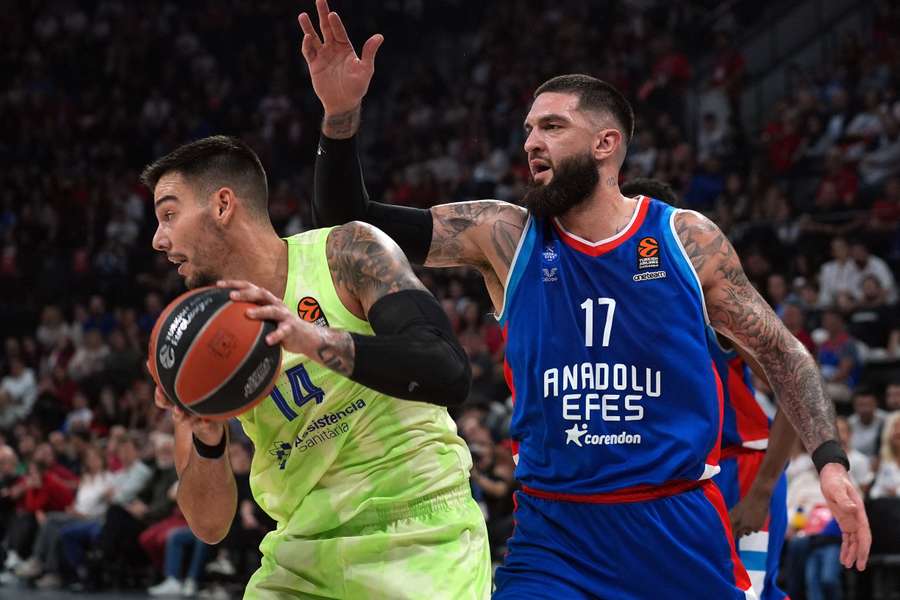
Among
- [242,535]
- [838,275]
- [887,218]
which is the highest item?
[887,218]

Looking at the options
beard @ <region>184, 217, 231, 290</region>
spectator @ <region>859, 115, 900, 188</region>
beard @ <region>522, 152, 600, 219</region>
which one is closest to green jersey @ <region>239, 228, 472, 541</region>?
beard @ <region>184, 217, 231, 290</region>

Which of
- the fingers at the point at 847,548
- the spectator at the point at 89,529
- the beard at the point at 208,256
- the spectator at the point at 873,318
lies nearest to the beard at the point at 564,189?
the beard at the point at 208,256

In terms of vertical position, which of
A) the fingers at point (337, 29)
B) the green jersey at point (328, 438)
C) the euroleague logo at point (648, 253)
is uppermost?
the fingers at point (337, 29)

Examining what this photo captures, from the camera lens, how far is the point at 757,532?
16.8 ft

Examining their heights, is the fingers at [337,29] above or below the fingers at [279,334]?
above

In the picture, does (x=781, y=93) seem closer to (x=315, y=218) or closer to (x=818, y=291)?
(x=818, y=291)

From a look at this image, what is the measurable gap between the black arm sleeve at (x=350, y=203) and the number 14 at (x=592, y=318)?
2.00 feet

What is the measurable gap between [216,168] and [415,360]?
102 cm

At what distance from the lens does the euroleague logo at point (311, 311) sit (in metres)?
3.47

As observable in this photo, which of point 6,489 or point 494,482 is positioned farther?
point 6,489

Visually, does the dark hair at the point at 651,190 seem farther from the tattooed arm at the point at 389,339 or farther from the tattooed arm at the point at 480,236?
the tattooed arm at the point at 389,339

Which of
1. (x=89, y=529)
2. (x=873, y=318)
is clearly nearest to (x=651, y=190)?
(x=873, y=318)

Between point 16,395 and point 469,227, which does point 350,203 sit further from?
point 16,395

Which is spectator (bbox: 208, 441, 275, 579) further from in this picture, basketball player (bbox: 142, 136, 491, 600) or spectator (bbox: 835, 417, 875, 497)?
basketball player (bbox: 142, 136, 491, 600)
